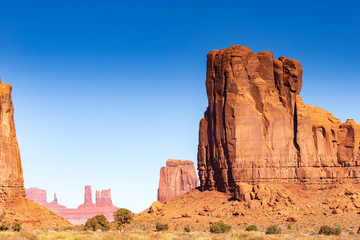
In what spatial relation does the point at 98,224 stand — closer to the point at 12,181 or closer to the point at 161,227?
the point at 161,227

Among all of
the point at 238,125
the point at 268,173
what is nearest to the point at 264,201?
the point at 268,173

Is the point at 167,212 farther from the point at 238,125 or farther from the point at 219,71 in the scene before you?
the point at 219,71

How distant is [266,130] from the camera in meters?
87.2

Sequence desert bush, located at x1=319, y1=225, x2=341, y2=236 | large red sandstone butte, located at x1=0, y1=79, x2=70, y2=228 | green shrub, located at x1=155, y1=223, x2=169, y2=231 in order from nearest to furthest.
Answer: desert bush, located at x1=319, y1=225, x2=341, y2=236 < green shrub, located at x1=155, y1=223, x2=169, y2=231 < large red sandstone butte, located at x1=0, y1=79, x2=70, y2=228

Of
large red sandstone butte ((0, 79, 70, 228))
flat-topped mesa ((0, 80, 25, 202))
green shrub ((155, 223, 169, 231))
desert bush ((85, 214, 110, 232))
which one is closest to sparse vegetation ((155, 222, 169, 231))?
green shrub ((155, 223, 169, 231))

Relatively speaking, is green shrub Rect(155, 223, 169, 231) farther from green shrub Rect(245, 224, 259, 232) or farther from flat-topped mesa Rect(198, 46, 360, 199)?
flat-topped mesa Rect(198, 46, 360, 199)

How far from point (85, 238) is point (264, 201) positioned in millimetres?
35373

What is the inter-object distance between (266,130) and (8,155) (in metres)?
38.9

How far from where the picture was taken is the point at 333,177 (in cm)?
8831

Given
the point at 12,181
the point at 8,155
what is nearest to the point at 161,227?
the point at 12,181

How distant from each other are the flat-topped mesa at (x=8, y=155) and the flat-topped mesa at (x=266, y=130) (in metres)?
29.7

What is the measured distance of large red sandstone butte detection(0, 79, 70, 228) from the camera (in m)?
89.2

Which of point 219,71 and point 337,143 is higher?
point 219,71

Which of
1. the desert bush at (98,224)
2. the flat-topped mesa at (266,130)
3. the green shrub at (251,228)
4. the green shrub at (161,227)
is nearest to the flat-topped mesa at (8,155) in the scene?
the desert bush at (98,224)
